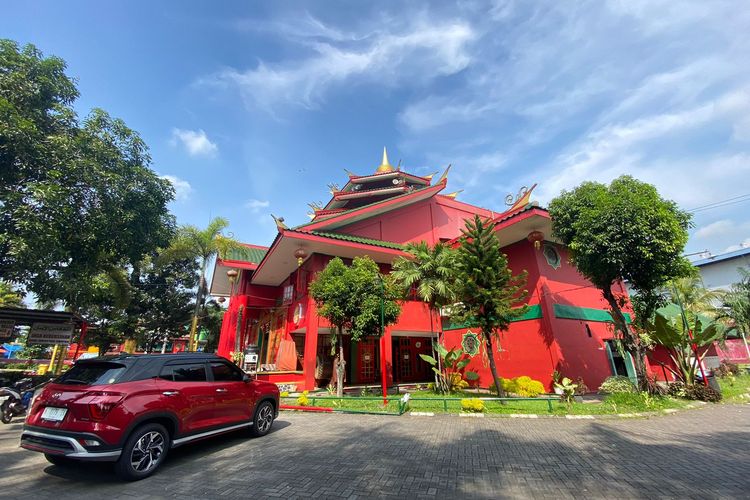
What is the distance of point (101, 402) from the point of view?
14.7 feet

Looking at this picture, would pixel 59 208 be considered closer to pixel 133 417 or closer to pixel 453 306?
pixel 133 417

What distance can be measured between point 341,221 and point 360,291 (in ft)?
19.3

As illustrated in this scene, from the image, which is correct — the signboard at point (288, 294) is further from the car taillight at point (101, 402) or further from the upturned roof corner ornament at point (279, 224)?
the car taillight at point (101, 402)

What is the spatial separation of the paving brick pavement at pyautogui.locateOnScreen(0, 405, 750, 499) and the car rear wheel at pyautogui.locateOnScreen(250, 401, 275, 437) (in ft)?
0.76

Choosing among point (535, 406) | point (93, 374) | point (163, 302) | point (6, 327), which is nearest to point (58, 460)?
point (93, 374)

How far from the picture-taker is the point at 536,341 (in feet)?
44.2

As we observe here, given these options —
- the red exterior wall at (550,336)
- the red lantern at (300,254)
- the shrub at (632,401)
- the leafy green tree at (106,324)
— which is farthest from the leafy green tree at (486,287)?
the leafy green tree at (106,324)

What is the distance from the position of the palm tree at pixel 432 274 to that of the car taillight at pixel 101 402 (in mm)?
9679

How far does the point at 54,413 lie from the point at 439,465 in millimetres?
5804

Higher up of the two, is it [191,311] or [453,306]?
[191,311]

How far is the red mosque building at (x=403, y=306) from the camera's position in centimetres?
1346

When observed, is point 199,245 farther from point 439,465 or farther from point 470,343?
point 439,465

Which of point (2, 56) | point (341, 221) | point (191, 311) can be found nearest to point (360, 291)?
point (341, 221)

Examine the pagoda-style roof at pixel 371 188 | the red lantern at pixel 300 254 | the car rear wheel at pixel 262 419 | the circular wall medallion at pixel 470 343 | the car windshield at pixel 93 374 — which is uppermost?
the pagoda-style roof at pixel 371 188
